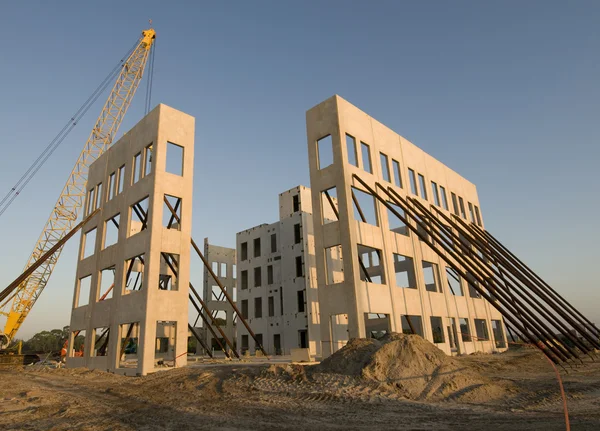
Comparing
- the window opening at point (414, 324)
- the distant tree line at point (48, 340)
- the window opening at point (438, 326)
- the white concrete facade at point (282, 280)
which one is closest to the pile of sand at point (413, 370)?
the window opening at point (414, 324)

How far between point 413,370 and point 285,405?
15.9 feet

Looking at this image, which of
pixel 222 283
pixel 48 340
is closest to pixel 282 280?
pixel 222 283

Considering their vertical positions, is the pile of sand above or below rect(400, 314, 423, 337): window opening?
below

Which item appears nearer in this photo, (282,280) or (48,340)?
(282,280)

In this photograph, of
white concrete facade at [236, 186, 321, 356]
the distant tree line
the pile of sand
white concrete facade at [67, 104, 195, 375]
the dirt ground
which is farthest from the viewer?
the distant tree line

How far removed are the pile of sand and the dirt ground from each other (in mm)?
292

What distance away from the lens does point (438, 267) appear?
100ft

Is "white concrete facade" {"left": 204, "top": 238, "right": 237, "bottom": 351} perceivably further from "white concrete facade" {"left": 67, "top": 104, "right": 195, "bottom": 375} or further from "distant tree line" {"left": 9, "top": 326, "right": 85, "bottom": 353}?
"distant tree line" {"left": 9, "top": 326, "right": 85, "bottom": 353}

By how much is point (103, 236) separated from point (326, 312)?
17.5 meters

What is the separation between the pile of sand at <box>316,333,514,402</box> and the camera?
12.5m

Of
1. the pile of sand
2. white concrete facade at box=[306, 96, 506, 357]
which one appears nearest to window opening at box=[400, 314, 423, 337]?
white concrete facade at box=[306, 96, 506, 357]

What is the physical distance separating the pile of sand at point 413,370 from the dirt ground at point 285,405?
0.29 meters

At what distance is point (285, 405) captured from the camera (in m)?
11.7

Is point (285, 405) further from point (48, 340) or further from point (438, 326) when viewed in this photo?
point (48, 340)
